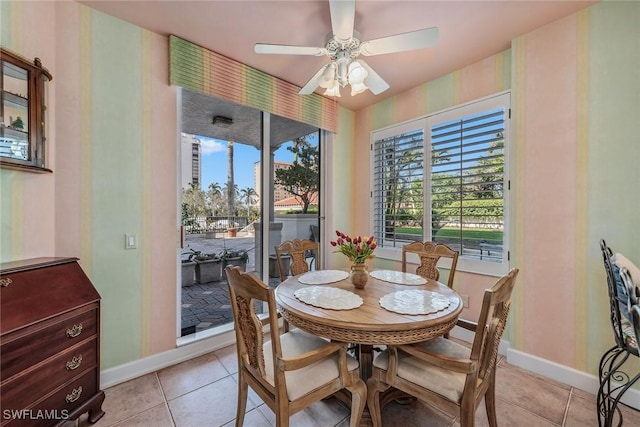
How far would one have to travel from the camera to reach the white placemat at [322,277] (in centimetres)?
200

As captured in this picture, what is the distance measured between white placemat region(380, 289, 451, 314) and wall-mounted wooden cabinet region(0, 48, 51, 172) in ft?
7.43

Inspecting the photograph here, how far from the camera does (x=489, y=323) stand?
45.8 inches

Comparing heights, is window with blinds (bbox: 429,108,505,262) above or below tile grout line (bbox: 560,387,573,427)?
above

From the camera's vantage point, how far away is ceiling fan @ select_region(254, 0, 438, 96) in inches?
61.5

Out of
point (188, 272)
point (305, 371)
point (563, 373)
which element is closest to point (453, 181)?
point (563, 373)

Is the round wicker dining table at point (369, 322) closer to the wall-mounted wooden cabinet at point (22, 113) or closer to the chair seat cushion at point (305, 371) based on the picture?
the chair seat cushion at point (305, 371)

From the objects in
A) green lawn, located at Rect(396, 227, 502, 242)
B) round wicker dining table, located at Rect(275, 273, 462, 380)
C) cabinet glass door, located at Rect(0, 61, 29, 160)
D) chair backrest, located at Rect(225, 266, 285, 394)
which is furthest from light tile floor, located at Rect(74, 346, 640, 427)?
cabinet glass door, located at Rect(0, 61, 29, 160)

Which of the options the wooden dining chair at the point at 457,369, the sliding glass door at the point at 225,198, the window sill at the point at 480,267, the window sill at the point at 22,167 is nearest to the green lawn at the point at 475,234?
the window sill at the point at 480,267

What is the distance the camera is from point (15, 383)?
1.21 m

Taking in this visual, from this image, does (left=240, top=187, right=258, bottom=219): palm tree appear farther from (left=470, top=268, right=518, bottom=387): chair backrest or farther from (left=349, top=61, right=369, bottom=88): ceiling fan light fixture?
(left=470, top=268, right=518, bottom=387): chair backrest

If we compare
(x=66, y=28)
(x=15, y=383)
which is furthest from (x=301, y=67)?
(x=15, y=383)

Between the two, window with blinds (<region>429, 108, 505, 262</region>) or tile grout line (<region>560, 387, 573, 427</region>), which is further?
window with blinds (<region>429, 108, 505, 262</region>)

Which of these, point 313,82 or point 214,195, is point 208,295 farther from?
point 313,82

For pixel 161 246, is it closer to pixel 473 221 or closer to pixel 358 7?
pixel 358 7
